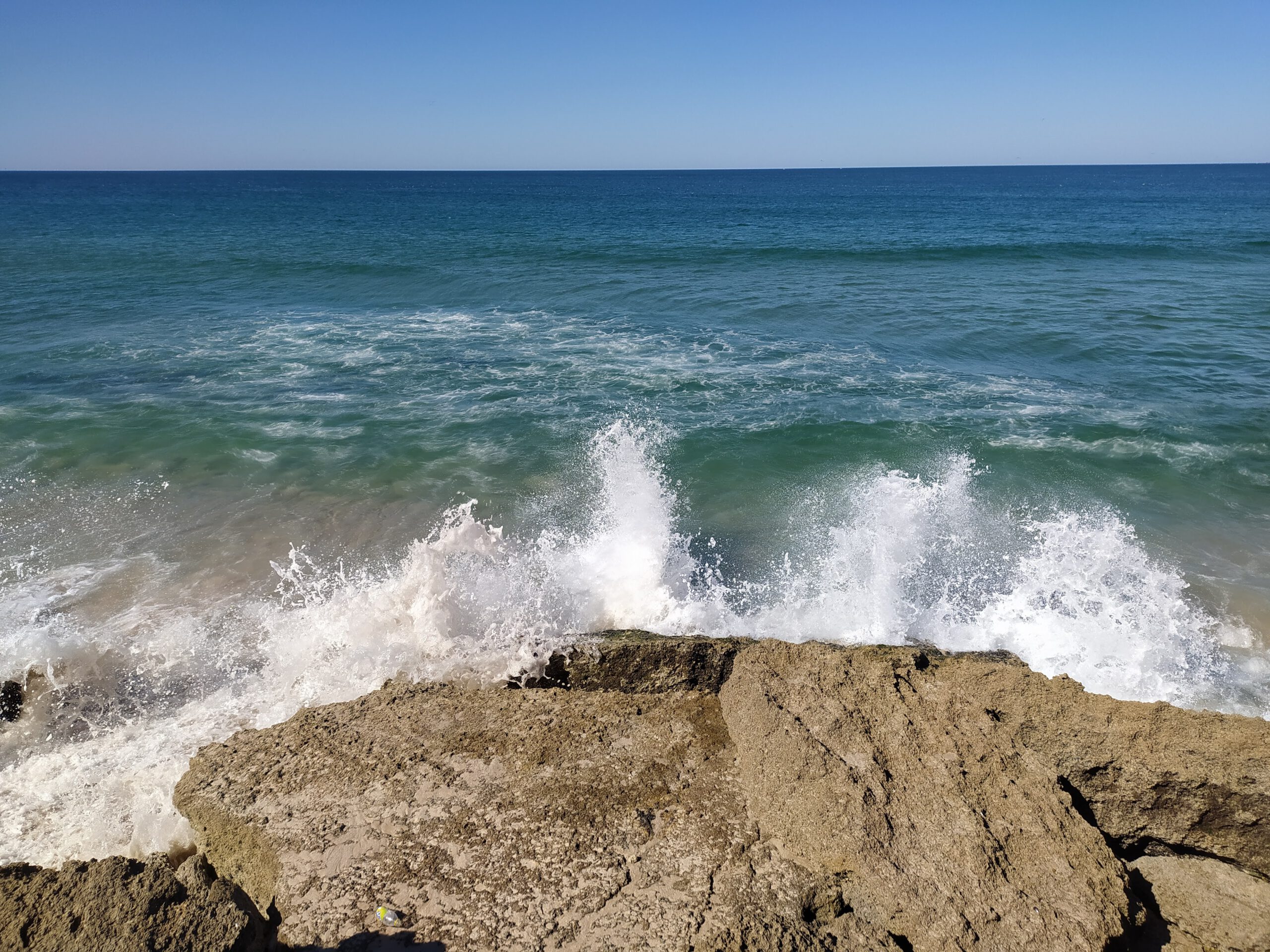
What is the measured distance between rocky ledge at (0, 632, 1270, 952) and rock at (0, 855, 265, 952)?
11 millimetres

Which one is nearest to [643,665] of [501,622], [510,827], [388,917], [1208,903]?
[510,827]

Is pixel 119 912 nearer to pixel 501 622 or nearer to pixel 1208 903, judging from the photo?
pixel 501 622

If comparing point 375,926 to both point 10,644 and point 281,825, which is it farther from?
point 10,644

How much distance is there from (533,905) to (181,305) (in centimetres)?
2414

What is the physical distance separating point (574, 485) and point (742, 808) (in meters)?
7.32

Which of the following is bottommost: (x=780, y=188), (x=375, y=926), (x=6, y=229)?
(x=375, y=926)

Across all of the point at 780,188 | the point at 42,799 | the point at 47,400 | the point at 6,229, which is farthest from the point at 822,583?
the point at 780,188

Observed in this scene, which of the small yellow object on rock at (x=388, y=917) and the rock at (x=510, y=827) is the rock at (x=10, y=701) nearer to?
the rock at (x=510, y=827)

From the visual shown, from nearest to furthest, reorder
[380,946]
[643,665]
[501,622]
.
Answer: [380,946], [643,665], [501,622]

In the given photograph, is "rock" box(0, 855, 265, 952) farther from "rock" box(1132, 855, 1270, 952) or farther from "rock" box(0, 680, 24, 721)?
"rock" box(1132, 855, 1270, 952)

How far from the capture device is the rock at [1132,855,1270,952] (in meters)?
3.93

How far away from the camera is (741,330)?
65.2 ft

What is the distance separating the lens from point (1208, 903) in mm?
4070

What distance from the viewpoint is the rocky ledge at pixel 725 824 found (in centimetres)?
383
